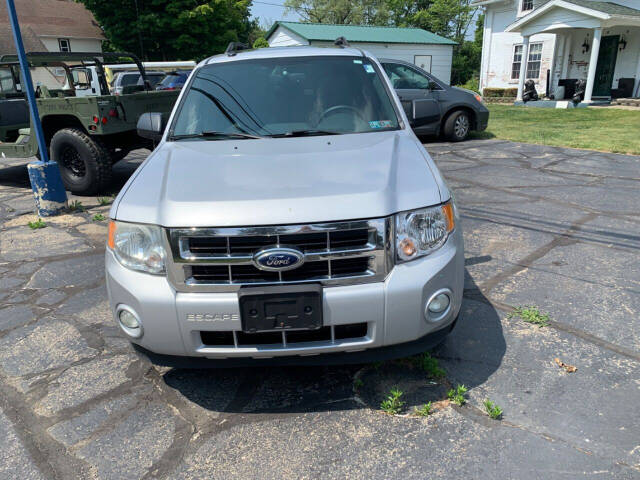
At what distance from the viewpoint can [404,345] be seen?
240cm

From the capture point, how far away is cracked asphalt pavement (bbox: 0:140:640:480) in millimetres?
2201

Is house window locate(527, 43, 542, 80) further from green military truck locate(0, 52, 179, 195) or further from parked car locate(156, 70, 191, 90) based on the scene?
green military truck locate(0, 52, 179, 195)

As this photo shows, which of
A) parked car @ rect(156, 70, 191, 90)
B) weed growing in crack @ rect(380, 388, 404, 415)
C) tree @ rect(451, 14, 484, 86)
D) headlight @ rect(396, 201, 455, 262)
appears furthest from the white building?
weed growing in crack @ rect(380, 388, 404, 415)

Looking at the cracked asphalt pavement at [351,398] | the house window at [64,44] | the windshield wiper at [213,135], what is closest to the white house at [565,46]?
the cracked asphalt pavement at [351,398]

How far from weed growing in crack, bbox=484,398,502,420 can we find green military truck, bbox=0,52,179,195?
5767 mm

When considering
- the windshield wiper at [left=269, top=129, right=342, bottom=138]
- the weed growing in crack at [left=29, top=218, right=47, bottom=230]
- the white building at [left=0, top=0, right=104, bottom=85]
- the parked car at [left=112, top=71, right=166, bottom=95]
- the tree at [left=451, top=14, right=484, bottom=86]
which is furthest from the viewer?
the tree at [left=451, top=14, right=484, bottom=86]

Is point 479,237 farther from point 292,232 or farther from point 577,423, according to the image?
point 292,232

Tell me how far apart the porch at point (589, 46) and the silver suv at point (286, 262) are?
17.4 metres

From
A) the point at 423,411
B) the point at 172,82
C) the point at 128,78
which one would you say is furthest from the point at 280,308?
the point at 128,78

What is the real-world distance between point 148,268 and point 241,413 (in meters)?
0.89

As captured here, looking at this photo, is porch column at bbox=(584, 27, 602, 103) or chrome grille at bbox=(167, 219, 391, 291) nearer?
chrome grille at bbox=(167, 219, 391, 291)

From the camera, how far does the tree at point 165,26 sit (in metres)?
29.1

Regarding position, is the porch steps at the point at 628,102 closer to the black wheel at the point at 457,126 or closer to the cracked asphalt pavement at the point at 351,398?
the black wheel at the point at 457,126

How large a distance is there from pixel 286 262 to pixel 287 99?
1.73m
